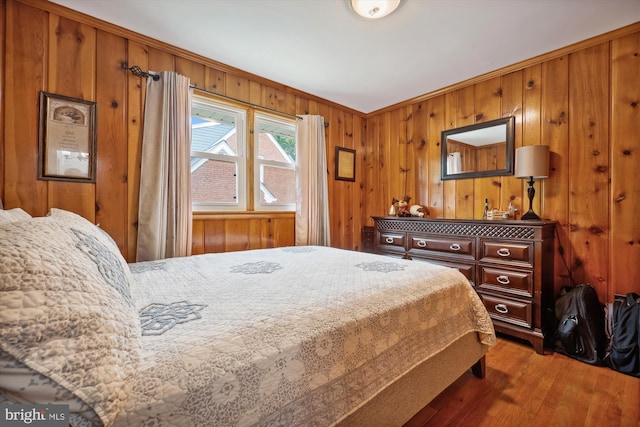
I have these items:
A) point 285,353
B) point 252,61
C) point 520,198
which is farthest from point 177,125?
point 520,198

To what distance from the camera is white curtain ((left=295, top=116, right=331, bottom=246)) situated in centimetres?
304

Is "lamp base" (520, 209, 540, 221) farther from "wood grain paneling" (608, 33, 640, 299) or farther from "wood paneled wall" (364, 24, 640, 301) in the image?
"wood grain paneling" (608, 33, 640, 299)

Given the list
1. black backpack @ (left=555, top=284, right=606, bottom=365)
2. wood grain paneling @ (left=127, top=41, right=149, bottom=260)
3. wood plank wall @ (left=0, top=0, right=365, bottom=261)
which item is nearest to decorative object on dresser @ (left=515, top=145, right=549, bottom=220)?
black backpack @ (left=555, top=284, right=606, bottom=365)

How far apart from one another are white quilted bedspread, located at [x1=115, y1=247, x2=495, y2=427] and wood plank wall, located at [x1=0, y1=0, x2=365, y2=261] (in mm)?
853

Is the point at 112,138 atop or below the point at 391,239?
atop

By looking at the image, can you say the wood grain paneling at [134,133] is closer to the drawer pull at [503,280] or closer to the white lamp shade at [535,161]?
the drawer pull at [503,280]

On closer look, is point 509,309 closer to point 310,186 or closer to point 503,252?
point 503,252

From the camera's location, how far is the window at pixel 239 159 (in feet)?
8.30

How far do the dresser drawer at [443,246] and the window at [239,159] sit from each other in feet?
4.76

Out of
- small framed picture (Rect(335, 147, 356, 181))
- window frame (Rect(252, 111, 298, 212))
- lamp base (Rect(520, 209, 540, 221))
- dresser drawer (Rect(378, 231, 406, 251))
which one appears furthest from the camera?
small framed picture (Rect(335, 147, 356, 181))

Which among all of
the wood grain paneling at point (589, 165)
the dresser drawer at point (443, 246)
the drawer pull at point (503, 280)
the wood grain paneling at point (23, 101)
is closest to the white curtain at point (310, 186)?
the dresser drawer at point (443, 246)

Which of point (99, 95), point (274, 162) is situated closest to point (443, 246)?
point (274, 162)

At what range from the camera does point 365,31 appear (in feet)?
6.66

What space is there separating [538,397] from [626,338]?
0.85 meters
